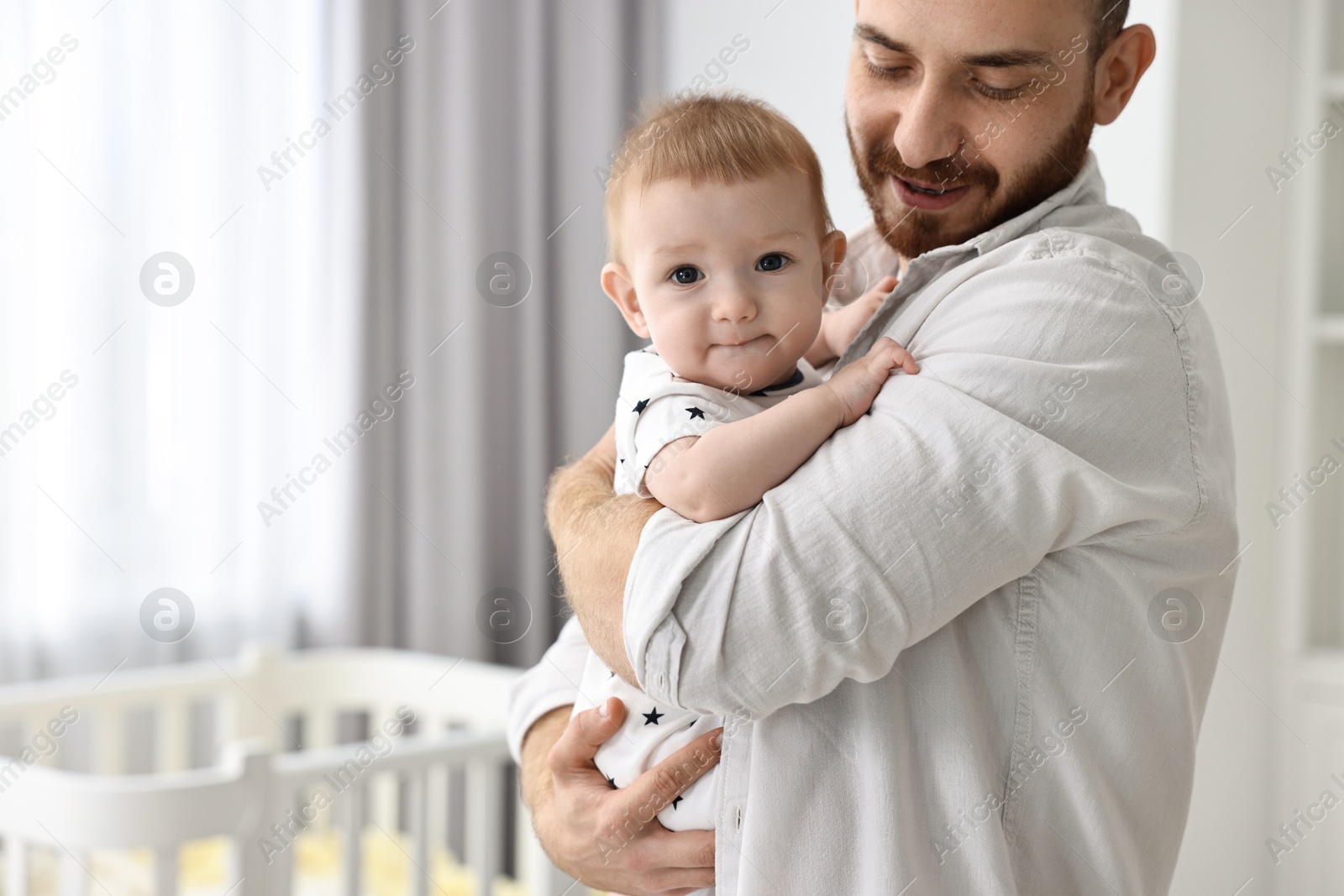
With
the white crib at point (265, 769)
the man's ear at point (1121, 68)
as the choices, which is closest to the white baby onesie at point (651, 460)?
the man's ear at point (1121, 68)

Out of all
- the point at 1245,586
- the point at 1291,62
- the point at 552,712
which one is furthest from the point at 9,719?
the point at 1291,62

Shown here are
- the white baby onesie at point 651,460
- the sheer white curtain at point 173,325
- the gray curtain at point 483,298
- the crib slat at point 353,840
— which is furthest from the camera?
the gray curtain at point 483,298

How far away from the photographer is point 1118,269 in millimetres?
757

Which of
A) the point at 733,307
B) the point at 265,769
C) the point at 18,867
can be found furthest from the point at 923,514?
the point at 18,867

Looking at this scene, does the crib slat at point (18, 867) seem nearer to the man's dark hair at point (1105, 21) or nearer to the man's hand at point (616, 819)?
the man's hand at point (616, 819)

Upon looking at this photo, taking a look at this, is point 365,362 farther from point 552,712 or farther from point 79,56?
point 552,712

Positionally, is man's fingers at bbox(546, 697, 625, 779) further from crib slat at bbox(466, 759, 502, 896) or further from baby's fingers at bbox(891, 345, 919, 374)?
crib slat at bbox(466, 759, 502, 896)

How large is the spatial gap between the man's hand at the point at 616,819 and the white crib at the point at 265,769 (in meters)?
0.63

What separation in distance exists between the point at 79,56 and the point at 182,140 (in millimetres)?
232

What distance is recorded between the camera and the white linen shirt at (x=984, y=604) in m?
0.66

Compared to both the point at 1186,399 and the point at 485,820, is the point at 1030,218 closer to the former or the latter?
the point at 1186,399

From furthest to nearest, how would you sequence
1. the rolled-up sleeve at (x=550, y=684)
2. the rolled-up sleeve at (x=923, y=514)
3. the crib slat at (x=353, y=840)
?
1. the crib slat at (x=353, y=840)
2. the rolled-up sleeve at (x=550, y=684)
3. the rolled-up sleeve at (x=923, y=514)

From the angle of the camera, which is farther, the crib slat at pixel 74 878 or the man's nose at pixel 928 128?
the crib slat at pixel 74 878

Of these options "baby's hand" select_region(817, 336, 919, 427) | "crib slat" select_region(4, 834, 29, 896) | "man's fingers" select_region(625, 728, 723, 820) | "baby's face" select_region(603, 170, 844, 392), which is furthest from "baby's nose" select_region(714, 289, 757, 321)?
"crib slat" select_region(4, 834, 29, 896)
